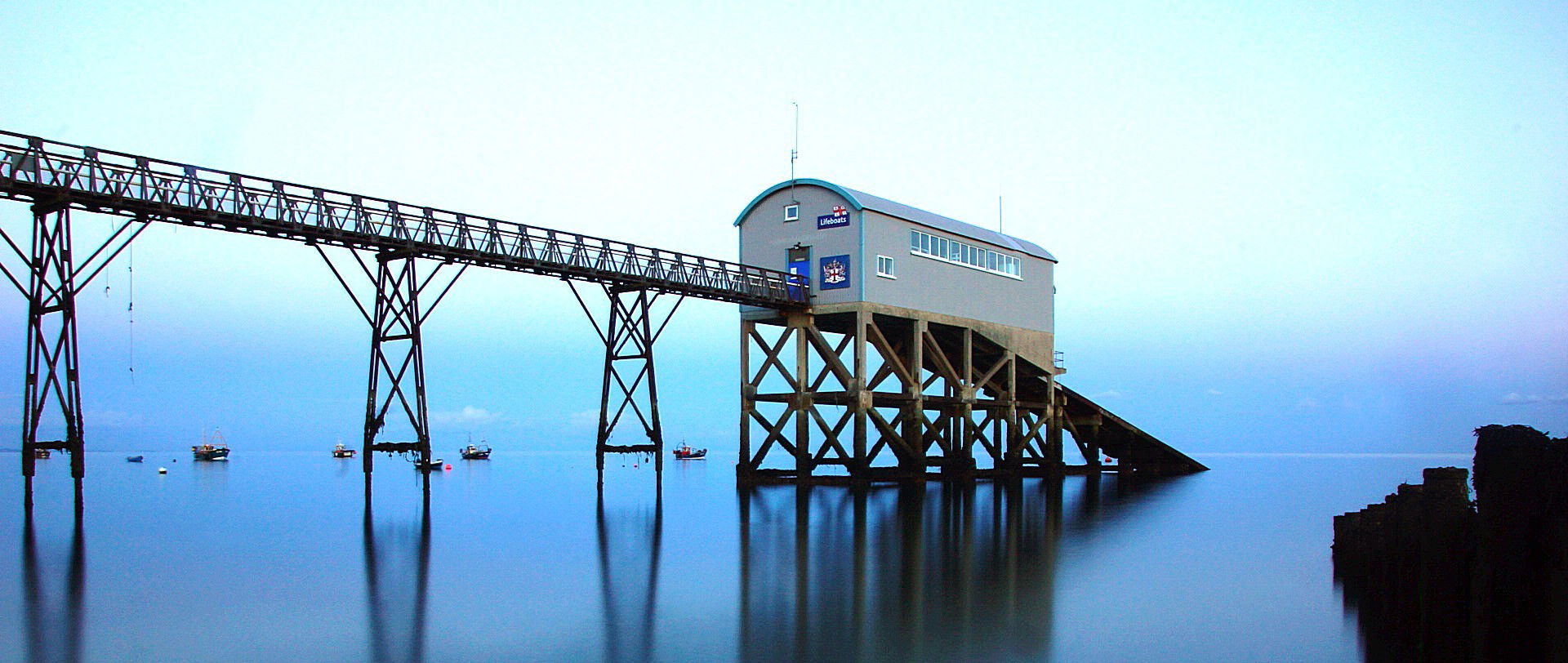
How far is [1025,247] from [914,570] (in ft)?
112

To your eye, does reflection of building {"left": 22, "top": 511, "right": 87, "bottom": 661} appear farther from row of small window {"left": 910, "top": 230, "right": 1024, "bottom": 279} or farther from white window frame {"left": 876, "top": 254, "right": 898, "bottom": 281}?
row of small window {"left": 910, "top": 230, "right": 1024, "bottom": 279}

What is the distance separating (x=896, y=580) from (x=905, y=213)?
83.0ft

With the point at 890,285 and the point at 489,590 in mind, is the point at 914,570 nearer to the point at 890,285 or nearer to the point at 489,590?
the point at 489,590

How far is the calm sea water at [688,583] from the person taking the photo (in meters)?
15.3

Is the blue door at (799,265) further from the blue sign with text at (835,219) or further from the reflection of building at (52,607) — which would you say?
the reflection of building at (52,607)

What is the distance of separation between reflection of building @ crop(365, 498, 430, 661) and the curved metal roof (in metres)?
18.5

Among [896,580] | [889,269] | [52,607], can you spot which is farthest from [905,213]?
[52,607]

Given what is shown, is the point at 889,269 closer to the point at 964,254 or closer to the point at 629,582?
the point at 964,254

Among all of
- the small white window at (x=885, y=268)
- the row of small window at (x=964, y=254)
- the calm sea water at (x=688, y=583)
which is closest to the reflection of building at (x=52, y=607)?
the calm sea water at (x=688, y=583)

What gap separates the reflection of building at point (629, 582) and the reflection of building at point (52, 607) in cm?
671

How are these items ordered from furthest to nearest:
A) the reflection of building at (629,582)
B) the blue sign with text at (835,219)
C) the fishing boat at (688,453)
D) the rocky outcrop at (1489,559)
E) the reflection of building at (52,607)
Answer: the fishing boat at (688,453) < the blue sign with text at (835,219) < the reflection of building at (629,582) < the reflection of building at (52,607) < the rocky outcrop at (1489,559)

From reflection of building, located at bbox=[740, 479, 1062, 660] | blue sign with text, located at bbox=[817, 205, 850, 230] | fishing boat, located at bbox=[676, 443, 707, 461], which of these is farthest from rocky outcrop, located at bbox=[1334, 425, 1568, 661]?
fishing boat, located at bbox=[676, 443, 707, 461]

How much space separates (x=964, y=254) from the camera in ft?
157

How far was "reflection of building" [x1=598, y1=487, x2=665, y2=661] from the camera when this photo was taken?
50.0 feet
